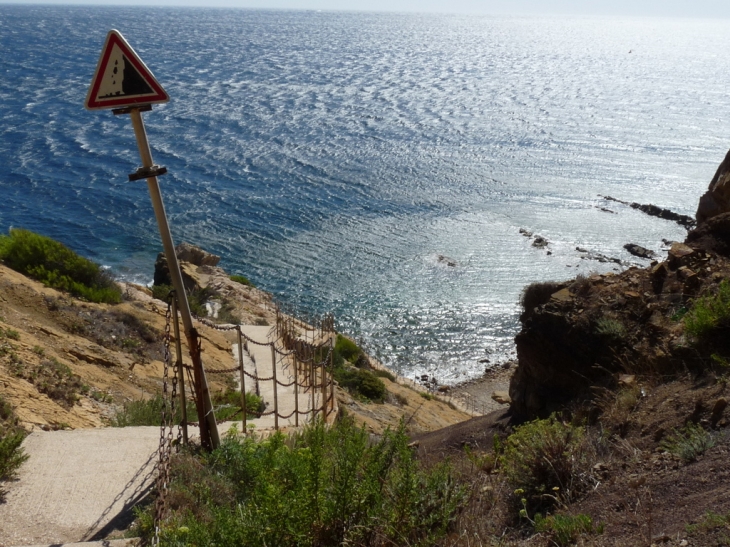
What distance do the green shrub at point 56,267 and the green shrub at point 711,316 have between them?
504 inches

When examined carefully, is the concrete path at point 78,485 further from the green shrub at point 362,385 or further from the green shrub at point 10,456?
the green shrub at point 362,385

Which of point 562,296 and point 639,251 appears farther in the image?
point 639,251

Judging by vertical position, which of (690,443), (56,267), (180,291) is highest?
(180,291)

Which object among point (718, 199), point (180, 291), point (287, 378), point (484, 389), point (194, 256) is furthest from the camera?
point (194, 256)

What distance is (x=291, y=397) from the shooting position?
39.3 ft

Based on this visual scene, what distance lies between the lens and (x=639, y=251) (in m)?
36.8

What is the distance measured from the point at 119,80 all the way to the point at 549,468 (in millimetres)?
4553

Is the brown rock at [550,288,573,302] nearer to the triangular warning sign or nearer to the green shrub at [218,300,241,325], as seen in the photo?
the triangular warning sign

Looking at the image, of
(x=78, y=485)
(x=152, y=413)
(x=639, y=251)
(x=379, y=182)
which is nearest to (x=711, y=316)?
(x=78, y=485)

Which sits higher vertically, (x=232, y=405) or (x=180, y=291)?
(x=180, y=291)

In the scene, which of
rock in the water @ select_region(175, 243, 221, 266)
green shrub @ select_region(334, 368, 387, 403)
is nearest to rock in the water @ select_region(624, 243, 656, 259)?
rock in the water @ select_region(175, 243, 221, 266)

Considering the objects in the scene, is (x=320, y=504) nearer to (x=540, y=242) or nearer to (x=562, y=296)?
(x=562, y=296)

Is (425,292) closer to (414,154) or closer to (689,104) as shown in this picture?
(414,154)

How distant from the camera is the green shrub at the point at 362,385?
1764cm
